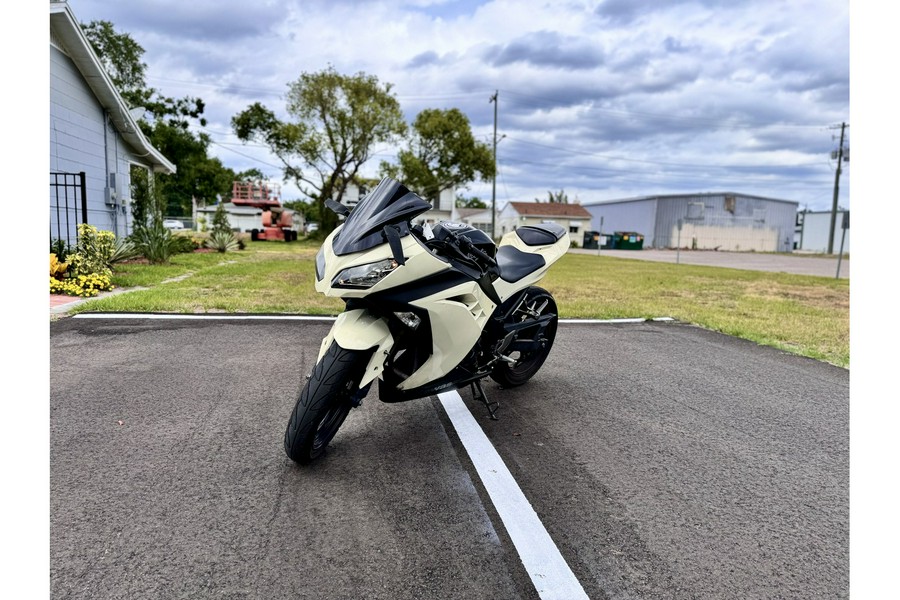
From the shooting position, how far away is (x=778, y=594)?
6.09ft

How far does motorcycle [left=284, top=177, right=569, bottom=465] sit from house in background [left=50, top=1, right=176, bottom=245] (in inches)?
361

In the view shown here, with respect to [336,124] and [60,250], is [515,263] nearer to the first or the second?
[60,250]

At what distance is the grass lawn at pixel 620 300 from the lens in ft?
21.5

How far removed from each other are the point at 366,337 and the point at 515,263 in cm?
146

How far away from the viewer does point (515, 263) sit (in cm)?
363

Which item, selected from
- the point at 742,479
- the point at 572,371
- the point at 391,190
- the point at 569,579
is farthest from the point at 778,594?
the point at 572,371

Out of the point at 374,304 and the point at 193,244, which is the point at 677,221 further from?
the point at 374,304

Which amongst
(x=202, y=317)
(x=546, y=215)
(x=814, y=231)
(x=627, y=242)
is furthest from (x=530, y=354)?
(x=814, y=231)

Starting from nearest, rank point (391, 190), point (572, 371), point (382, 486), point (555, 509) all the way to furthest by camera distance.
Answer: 1. point (555, 509)
2. point (382, 486)
3. point (391, 190)
4. point (572, 371)

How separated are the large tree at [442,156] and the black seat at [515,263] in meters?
31.8

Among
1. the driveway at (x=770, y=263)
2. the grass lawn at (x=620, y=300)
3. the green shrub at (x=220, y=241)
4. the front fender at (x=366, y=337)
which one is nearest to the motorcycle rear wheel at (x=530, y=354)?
the front fender at (x=366, y=337)

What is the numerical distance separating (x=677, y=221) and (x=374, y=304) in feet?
170

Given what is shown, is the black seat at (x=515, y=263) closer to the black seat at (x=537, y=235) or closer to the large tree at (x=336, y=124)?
the black seat at (x=537, y=235)

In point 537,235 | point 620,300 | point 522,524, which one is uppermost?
point 537,235
